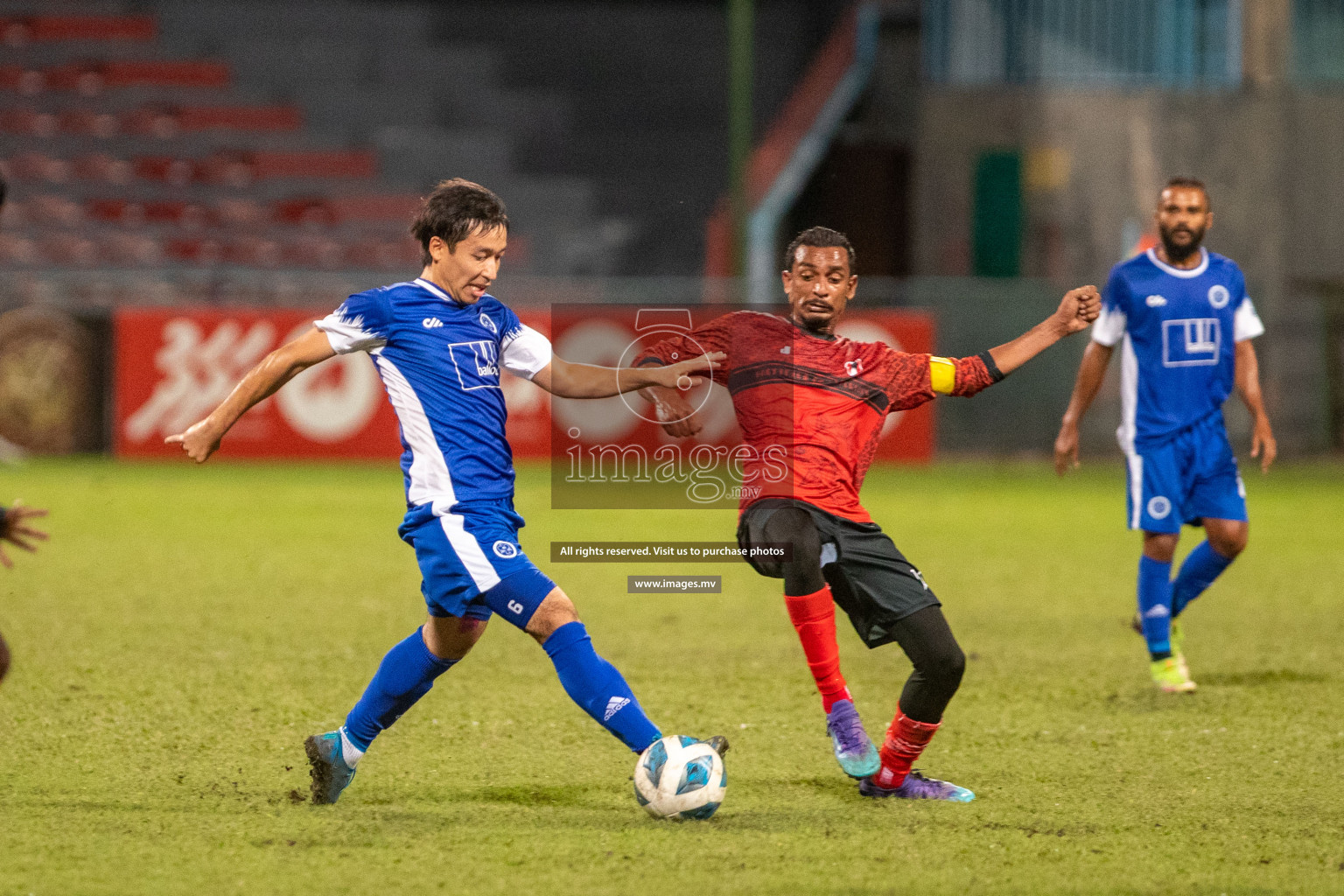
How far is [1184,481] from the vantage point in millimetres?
6559

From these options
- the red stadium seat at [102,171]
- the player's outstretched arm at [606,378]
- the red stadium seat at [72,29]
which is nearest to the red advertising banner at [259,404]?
the red stadium seat at [102,171]

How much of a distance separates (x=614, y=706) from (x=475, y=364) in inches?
40.6

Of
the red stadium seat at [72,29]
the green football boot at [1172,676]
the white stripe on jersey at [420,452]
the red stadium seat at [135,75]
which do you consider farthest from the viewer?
the red stadium seat at [72,29]

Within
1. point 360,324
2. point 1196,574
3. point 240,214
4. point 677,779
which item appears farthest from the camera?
point 240,214

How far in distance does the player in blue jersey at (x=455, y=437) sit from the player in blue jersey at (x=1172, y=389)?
8.51ft

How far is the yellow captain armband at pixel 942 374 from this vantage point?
4766 mm

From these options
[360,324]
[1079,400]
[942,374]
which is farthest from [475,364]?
[1079,400]

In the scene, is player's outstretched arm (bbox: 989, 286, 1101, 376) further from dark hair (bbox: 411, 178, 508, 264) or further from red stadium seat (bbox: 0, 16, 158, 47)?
red stadium seat (bbox: 0, 16, 158, 47)

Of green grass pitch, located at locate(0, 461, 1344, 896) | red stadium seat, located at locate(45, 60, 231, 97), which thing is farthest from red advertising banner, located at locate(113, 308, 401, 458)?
red stadium seat, located at locate(45, 60, 231, 97)

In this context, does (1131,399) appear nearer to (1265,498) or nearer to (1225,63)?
(1265,498)

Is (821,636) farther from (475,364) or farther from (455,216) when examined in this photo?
(455,216)

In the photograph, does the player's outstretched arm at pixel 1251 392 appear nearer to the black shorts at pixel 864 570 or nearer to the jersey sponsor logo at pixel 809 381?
the jersey sponsor logo at pixel 809 381

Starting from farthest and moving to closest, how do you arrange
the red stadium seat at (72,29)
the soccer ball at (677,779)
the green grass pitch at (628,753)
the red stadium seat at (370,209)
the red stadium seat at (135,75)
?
the red stadium seat at (72,29), the red stadium seat at (135,75), the red stadium seat at (370,209), the soccer ball at (677,779), the green grass pitch at (628,753)

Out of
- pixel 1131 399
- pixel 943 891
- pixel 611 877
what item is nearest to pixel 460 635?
pixel 611 877
